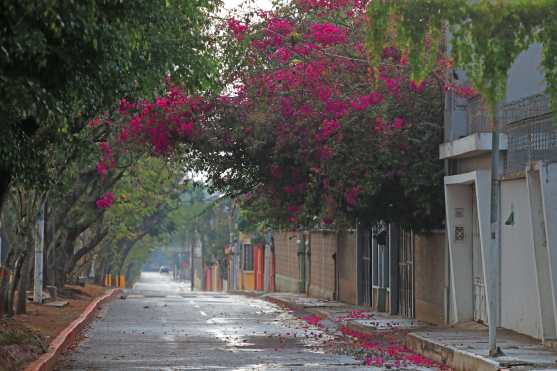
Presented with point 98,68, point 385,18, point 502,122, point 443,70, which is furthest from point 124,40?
point 443,70

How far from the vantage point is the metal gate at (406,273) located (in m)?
28.3

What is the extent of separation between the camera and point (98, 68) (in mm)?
12203

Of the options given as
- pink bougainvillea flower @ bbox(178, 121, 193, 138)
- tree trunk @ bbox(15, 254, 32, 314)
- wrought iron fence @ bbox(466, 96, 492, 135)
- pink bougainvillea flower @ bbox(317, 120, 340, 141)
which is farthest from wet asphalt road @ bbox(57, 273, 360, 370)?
wrought iron fence @ bbox(466, 96, 492, 135)

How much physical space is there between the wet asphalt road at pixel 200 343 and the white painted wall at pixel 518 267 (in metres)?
3.51

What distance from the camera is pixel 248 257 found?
77.1 meters

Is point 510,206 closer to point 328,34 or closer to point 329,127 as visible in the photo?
point 329,127

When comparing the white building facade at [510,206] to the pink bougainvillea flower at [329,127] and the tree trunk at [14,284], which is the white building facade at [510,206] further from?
the tree trunk at [14,284]

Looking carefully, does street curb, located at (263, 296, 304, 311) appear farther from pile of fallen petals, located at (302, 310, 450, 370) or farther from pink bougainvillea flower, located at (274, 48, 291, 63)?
pink bougainvillea flower, located at (274, 48, 291, 63)

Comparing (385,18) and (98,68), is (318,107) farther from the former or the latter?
(98,68)

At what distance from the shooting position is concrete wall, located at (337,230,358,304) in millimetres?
36822

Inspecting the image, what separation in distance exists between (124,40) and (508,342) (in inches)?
377

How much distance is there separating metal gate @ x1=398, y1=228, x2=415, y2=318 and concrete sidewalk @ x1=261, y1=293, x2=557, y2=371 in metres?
0.60

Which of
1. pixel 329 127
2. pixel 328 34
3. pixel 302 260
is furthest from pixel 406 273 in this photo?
pixel 302 260

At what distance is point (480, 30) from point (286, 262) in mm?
44241
